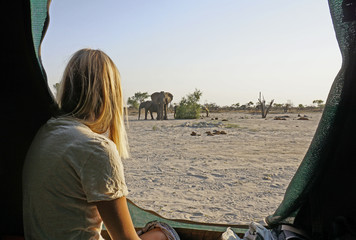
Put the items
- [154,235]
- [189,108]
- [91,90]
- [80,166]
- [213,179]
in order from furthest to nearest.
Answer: [189,108] < [213,179] < [154,235] < [91,90] < [80,166]

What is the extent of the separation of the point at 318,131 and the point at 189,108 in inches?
791

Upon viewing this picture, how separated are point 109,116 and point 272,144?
7450mm

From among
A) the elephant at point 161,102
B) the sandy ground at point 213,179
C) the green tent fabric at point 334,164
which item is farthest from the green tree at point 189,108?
the green tent fabric at point 334,164

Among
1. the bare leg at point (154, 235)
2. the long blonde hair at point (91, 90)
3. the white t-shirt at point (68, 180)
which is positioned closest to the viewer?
the white t-shirt at point (68, 180)

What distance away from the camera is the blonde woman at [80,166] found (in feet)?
3.84

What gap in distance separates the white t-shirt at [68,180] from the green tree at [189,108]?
20.6 metres

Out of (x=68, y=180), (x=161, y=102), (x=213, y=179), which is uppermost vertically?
(x=161, y=102)

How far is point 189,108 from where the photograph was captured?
22.0 metres

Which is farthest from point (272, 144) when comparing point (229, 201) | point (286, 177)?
point (229, 201)

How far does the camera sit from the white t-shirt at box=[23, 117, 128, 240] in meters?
1.16

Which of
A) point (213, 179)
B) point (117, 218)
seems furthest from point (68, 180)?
point (213, 179)

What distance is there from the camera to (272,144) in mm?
8266

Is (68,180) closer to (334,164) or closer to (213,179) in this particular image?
(334,164)

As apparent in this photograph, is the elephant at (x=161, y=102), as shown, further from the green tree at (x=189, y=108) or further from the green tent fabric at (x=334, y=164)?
the green tent fabric at (x=334, y=164)
